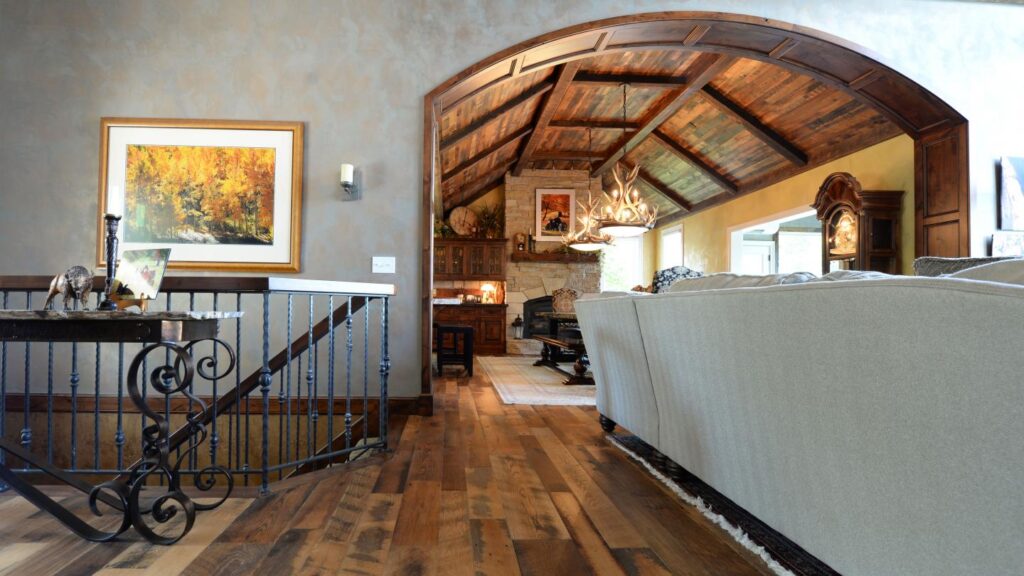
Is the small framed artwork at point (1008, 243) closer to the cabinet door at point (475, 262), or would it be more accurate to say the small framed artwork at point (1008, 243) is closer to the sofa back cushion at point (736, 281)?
the sofa back cushion at point (736, 281)

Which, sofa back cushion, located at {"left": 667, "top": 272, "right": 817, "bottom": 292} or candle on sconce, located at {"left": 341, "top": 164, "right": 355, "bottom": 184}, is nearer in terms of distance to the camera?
sofa back cushion, located at {"left": 667, "top": 272, "right": 817, "bottom": 292}

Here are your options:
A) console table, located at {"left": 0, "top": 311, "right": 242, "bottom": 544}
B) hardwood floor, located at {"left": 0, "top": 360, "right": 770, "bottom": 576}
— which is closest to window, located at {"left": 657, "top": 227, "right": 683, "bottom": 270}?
hardwood floor, located at {"left": 0, "top": 360, "right": 770, "bottom": 576}

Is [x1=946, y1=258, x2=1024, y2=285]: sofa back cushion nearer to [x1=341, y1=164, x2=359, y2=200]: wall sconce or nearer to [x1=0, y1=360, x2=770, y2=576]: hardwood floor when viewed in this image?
[x1=0, y1=360, x2=770, y2=576]: hardwood floor

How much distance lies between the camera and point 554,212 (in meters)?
11.0

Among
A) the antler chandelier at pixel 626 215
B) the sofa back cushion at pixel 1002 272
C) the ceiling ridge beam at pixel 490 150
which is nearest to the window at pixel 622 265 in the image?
the ceiling ridge beam at pixel 490 150

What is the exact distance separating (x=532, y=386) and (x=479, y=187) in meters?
6.22

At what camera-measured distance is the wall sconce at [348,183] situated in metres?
4.00

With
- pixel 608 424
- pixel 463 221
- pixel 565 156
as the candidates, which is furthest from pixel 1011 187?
pixel 463 221

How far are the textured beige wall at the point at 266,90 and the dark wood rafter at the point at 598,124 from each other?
4.52m

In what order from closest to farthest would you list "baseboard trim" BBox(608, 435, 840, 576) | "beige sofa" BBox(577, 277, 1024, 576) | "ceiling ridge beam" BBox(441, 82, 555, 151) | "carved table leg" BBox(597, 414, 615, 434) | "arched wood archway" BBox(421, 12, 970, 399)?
"beige sofa" BBox(577, 277, 1024, 576) < "baseboard trim" BBox(608, 435, 840, 576) < "carved table leg" BBox(597, 414, 615, 434) < "arched wood archway" BBox(421, 12, 970, 399) < "ceiling ridge beam" BBox(441, 82, 555, 151)

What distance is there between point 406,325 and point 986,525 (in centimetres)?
355

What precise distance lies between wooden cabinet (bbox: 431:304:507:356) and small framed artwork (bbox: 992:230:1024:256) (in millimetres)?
6704

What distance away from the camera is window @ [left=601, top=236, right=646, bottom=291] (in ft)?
37.9

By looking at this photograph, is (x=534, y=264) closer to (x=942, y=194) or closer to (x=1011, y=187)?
(x=942, y=194)
